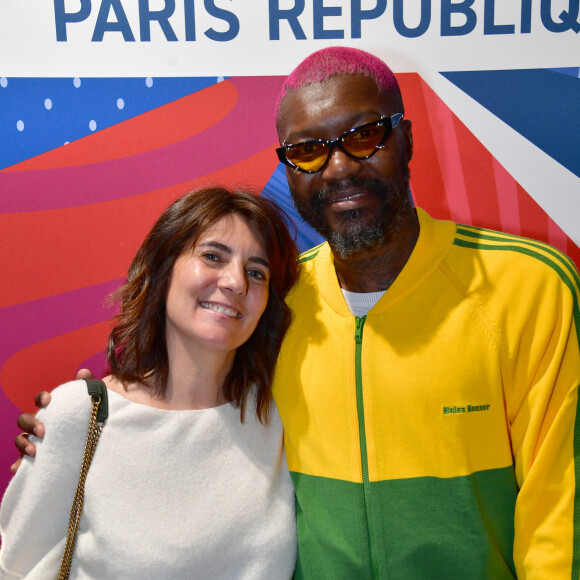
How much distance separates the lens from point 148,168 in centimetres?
216

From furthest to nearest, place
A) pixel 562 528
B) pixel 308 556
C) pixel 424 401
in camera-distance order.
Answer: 1. pixel 308 556
2. pixel 424 401
3. pixel 562 528

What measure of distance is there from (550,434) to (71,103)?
193 centimetres

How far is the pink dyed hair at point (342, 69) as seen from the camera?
60.1 inches

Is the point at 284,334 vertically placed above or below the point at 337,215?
below

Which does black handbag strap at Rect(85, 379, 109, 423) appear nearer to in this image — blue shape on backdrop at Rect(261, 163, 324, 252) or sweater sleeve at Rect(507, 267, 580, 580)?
blue shape on backdrop at Rect(261, 163, 324, 252)

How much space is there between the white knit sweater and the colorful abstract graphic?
0.72 metres

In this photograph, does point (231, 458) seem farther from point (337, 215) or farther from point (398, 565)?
point (337, 215)

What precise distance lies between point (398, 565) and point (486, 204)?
4.29 feet

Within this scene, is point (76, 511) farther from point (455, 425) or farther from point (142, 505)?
point (455, 425)

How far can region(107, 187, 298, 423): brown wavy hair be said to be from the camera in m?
1.70

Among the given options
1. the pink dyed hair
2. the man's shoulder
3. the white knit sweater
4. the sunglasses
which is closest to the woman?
the white knit sweater

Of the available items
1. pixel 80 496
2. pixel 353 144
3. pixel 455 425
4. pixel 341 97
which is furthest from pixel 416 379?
pixel 80 496

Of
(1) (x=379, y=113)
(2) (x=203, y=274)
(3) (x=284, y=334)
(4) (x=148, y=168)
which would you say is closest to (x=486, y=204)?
(1) (x=379, y=113)

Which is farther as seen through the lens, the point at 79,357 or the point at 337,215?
Answer: the point at 79,357
